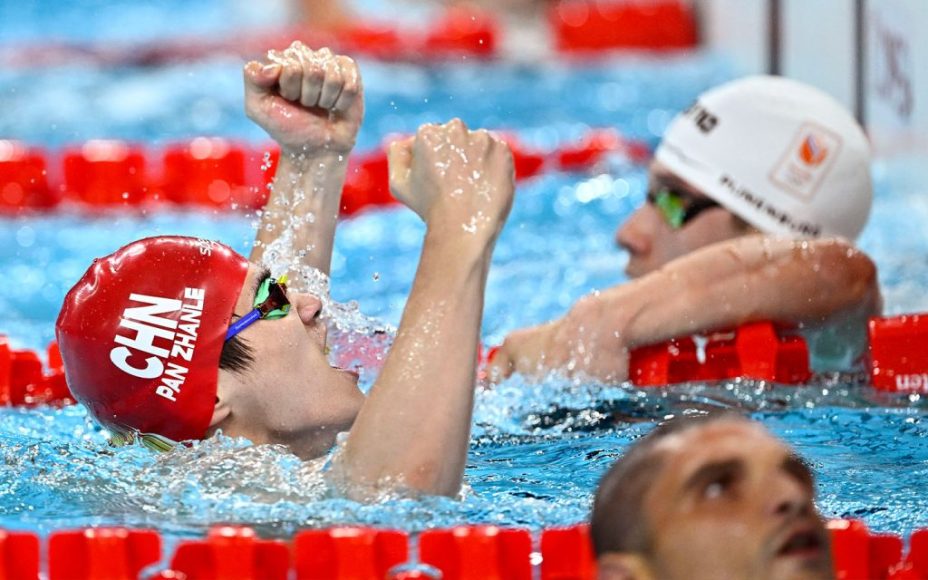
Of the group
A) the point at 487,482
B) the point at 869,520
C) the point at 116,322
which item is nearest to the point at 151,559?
the point at 116,322

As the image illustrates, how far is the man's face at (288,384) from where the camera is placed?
7.10 ft

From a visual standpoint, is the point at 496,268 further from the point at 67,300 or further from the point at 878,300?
the point at 67,300

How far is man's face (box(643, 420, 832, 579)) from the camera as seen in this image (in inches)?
54.1

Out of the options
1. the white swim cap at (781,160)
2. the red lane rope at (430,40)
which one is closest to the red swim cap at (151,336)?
the white swim cap at (781,160)

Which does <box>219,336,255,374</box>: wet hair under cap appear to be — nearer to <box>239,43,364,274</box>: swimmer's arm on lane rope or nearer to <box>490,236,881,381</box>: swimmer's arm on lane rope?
<box>239,43,364,274</box>: swimmer's arm on lane rope

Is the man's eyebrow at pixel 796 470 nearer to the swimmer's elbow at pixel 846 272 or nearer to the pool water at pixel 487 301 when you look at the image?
the pool water at pixel 487 301

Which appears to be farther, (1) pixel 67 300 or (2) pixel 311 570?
(1) pixel 67 300

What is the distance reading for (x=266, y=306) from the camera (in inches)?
86.8

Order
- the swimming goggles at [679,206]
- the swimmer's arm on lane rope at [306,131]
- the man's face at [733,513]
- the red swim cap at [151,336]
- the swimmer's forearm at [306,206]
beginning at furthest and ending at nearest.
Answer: the swimming goggles at [679,206], the swimmer's forearm at [306,206], the swimmer's arm on lane rope at [306,131], the red swim cap at [151,336], the man's face at [733,513]

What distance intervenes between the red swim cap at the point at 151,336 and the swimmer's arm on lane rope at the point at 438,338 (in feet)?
0.91

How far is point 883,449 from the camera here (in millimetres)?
2566

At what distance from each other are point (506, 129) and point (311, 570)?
5.09 metres

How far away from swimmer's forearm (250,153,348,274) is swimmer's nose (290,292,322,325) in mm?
427

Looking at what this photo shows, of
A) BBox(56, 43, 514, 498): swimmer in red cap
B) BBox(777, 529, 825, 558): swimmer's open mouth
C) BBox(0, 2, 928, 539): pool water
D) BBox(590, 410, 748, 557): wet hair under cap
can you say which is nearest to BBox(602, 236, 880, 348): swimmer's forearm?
BBox(0, 2, 928, 539): pool water
